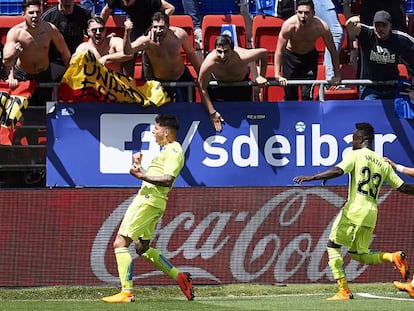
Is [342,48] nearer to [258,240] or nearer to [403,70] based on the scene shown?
[403,70]

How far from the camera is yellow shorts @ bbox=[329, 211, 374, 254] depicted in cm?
1266

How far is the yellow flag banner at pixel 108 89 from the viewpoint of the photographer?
14070mm

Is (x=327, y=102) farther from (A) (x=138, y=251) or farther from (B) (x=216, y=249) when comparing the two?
(A) (x=138, y=251)

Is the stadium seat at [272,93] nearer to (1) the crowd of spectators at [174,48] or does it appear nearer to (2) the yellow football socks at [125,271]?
(1) the crowd of spectators at [174,48]

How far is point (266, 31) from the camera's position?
52.9 feet

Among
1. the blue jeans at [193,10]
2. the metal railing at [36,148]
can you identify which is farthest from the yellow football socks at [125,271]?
the blue jeans at [193,10]

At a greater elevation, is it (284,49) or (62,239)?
(284,49)

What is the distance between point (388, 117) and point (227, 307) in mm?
4321

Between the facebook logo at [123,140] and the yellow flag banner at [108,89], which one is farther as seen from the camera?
the facebook logo at [123,140]

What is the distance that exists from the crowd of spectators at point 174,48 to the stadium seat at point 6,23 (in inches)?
47.7

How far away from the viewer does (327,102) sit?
14.6 meters

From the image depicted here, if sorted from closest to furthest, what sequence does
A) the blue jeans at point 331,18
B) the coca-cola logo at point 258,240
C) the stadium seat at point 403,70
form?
the coca-cola logo at point 258,240, the blue jeans at point 331,18, the stadium seat at point 403,70

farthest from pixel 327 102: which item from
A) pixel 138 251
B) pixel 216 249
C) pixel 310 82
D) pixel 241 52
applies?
pixel 138 251

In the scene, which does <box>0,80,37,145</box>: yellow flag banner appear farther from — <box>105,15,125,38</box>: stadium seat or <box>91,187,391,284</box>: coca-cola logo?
<box>105,15,125,38</box>: stadium seat
